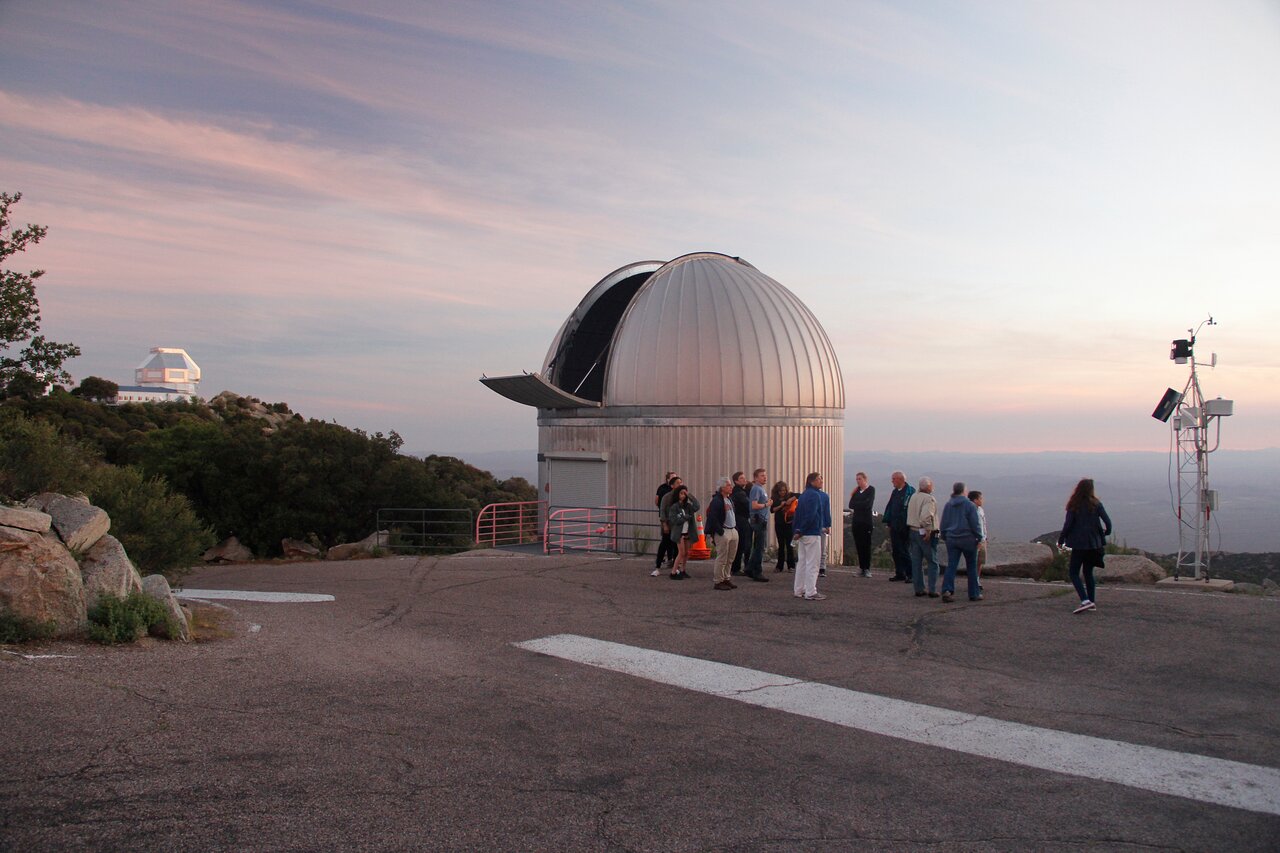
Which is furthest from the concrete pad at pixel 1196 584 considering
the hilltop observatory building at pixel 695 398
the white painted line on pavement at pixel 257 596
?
the white painted line on pavement at pixel 257 596

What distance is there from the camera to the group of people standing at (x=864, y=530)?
30.0ft

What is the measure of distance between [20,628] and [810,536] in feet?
24.8

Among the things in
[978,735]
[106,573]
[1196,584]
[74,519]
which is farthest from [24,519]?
[1196,584]

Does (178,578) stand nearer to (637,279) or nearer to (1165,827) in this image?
(1165,827)

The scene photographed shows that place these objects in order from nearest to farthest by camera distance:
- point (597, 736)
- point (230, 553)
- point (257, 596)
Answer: point (597, 736) → point (257, 596) → point (230, 553)

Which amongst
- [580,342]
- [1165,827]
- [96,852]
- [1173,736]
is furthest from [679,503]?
[580,342]

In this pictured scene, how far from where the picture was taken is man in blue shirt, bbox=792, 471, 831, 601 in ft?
33.8

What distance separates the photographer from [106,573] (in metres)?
7.25

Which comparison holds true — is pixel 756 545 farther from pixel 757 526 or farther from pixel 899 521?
pixel 899 521

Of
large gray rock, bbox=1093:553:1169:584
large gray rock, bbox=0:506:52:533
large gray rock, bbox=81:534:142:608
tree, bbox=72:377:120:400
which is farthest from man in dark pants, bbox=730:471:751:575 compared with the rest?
tree, bbox=72:377:120:400

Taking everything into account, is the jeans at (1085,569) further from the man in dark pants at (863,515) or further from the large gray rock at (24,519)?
the large gray rock at (24,519)

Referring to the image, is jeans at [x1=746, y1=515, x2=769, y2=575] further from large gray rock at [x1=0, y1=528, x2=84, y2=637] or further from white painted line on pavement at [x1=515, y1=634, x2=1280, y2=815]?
large gray rock at [x1=0, y1=528, x2=84, y2=637]

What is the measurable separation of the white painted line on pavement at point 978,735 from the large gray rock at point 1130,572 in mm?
7095

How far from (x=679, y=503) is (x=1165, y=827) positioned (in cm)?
818
